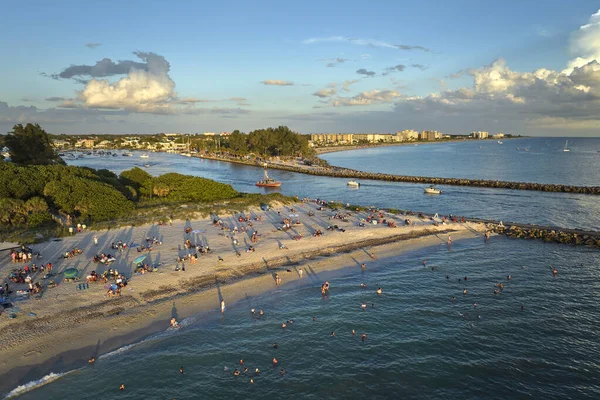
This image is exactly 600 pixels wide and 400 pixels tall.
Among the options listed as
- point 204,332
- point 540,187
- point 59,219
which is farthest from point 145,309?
point 540,187

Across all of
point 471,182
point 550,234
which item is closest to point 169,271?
point 550,234

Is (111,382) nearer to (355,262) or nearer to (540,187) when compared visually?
(355,262)

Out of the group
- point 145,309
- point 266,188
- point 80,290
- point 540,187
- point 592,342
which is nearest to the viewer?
point 592,342

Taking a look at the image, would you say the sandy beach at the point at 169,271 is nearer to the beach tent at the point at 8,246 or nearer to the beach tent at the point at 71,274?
the beach tent at the point at 71,274

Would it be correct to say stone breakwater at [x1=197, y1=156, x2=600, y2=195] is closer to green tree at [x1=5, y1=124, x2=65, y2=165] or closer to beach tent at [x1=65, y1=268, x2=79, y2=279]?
green tree at [x1=5, y1=124, x2=65, y2=165]

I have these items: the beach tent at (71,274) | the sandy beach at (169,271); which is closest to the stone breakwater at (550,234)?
the sandy beach at (169,271)

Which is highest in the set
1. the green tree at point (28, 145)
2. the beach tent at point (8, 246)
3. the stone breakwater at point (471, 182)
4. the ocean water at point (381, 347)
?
the green tree at point (28, 145)
